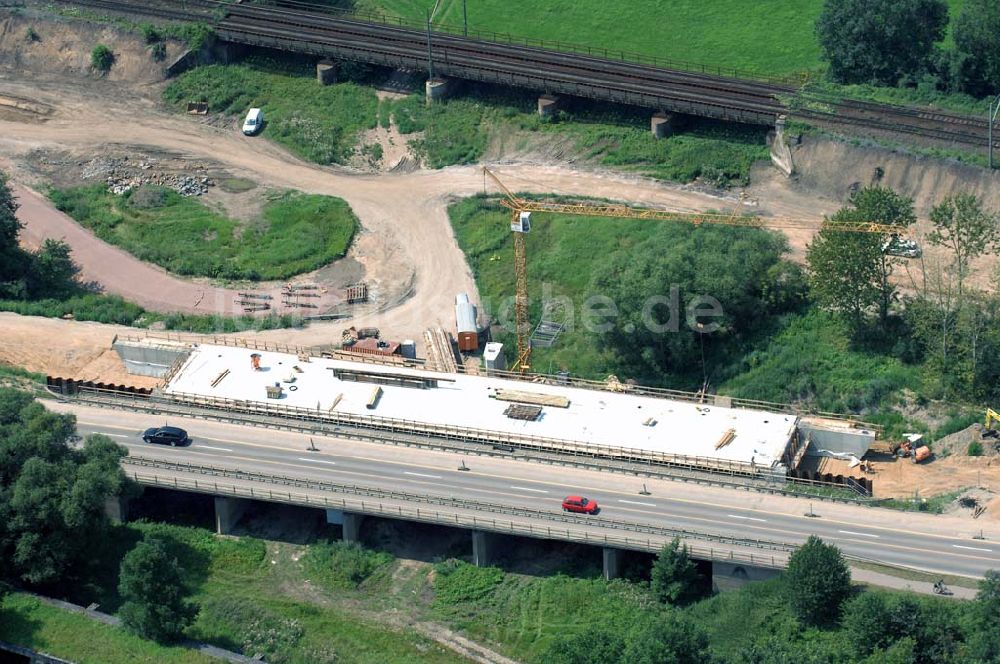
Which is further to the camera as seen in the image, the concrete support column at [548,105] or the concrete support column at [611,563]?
the concrete support column at [548,105]

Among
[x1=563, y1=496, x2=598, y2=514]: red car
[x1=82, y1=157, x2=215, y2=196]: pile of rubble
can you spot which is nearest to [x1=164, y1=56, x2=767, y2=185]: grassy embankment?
[x1=82, y1=157, x2=215, y2=196]: pile of rubble

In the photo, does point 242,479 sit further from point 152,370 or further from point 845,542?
point 845,542

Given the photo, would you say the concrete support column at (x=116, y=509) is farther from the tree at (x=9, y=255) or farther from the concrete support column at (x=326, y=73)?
the concrete support column at (x=326, y=73)

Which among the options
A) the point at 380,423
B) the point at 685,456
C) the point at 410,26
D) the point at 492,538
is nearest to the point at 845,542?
the point at 685,456

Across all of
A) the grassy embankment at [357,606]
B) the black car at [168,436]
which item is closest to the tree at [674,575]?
the grassy embankment at [357,606]

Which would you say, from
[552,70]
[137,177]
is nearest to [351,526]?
[137,177]

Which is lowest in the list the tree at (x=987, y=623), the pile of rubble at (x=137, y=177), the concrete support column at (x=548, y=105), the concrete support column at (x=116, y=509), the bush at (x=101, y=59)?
the tree at (x=987, y=623)

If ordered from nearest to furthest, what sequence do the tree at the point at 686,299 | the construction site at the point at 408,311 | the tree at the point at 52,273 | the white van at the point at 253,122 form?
the construction site at the point at 408,311, the tree at the point at 686,299, the tree at the point at 52,273, the white van at the point at 253,122
